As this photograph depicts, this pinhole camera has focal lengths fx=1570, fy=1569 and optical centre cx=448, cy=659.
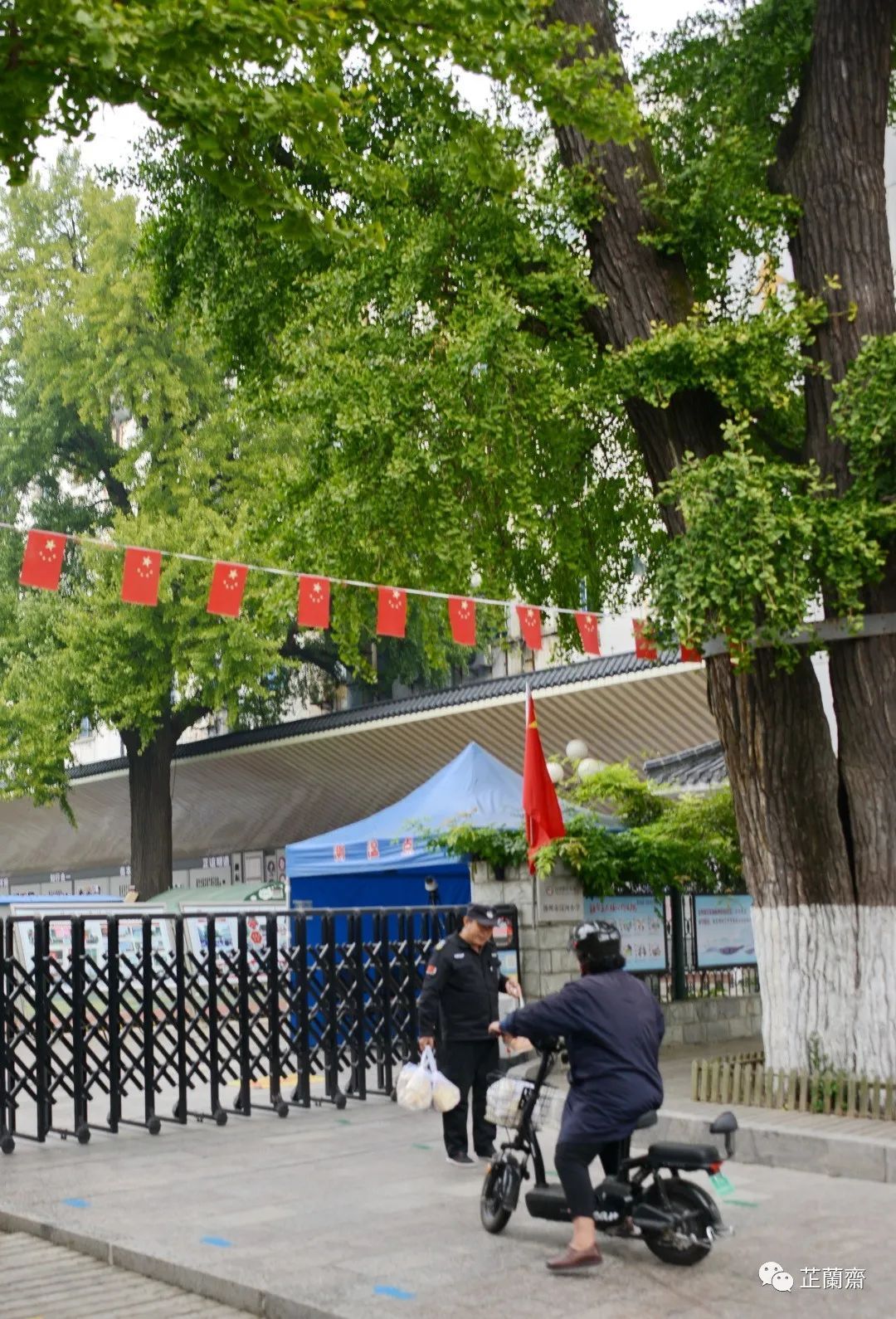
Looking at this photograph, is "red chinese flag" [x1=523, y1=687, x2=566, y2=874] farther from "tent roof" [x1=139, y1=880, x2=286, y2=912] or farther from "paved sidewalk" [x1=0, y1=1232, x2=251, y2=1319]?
"tent roof" [x1=139, y1=880, x2=286, y2=912]

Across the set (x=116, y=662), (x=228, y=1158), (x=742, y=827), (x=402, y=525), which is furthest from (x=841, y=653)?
(x=116, y=662)

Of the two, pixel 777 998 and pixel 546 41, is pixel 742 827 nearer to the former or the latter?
pixel 777 998

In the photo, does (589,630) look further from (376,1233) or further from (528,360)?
(376,1233)

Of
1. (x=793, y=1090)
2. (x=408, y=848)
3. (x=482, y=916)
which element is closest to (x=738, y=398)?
(x=482, y=916)

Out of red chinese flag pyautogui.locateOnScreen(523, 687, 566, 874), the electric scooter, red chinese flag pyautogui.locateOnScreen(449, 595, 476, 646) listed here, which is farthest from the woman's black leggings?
red chinese flag pyautogui.locateOnScreen(523, 687, 566, 874)

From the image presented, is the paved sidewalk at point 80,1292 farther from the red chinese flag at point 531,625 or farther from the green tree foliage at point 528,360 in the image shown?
the red chinese flag at point 531,625

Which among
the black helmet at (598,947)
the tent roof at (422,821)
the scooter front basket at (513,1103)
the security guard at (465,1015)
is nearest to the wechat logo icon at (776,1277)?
the scooter front basket at (513,1103)

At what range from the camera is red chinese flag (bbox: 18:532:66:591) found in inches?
509

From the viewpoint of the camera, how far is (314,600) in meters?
14.1

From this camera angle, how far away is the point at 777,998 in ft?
39.6

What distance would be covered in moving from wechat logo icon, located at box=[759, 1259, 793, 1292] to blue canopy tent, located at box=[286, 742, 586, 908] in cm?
982

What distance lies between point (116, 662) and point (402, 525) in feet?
60.9

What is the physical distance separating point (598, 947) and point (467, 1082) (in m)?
3.41

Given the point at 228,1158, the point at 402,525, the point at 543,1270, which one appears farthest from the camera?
the point at 402,525
